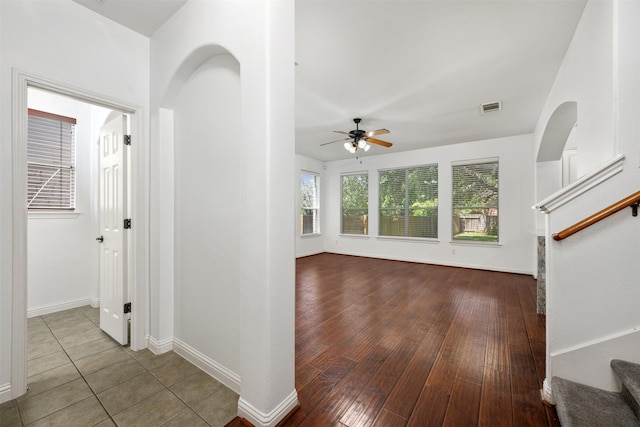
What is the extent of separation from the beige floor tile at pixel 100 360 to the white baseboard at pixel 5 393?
1.18 feet

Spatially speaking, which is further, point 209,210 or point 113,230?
point 113,230

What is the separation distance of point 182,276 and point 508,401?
2.58m

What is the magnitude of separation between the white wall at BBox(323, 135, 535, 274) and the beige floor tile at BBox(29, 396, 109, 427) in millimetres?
6112

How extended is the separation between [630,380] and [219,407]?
2.34 m

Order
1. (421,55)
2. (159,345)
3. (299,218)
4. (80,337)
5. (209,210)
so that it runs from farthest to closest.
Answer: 1. (299,218)
2. (421,55)
3. (80,337)
4. (159,345)
5. (209,210)

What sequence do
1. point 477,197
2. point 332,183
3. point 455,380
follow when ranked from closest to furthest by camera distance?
point 455,380 < point 477,197 < point 332,183

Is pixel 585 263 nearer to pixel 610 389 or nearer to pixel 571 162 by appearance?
pixel 610 389

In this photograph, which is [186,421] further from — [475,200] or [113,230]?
[475,200]

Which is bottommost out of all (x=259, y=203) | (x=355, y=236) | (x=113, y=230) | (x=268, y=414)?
(x=268, y=414)

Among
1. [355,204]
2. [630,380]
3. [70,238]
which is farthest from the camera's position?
[355,204]

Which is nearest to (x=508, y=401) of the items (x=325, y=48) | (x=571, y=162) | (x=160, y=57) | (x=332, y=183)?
(x=325, y=48)

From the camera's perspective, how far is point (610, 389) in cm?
150

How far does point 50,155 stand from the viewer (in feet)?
10.2

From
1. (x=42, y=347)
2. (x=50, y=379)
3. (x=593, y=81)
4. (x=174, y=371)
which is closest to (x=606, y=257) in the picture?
(x=593, y=81)
